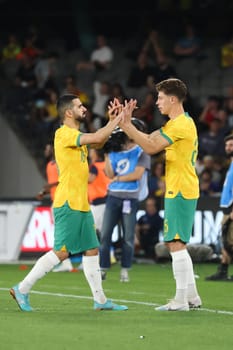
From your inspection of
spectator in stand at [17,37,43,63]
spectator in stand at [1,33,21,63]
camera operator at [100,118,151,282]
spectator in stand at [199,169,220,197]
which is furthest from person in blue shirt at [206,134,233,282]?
spectator in stand at [1,33,21,63]

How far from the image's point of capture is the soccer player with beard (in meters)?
12.3

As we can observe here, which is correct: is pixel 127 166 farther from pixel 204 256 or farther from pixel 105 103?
pixel 105 103

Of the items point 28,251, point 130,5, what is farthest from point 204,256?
point 130,5

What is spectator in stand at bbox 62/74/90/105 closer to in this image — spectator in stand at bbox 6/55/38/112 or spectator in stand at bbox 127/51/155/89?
spectator in stand at bbox 6/55/38/112

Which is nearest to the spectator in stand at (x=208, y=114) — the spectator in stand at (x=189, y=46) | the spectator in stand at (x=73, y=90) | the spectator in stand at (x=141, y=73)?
the spectator in stand at (x=141, y=73)

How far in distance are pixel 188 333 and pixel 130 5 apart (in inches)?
877

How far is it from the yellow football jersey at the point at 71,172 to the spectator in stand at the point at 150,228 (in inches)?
359

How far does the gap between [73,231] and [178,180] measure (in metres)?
1.14

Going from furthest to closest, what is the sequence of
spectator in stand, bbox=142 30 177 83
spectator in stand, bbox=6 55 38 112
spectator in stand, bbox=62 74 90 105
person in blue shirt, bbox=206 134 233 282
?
1. spectator in stand, bbox=6 55 38 112
2. spectator in stand, bbox=62 74 90 105
3. spectator in stand, bbox=142 30 177 83
4. person in blue shirt, bbox=206 134 233 282

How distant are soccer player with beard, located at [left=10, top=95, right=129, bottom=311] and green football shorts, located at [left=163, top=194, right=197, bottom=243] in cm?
72

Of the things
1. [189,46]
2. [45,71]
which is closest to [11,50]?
[45,71]

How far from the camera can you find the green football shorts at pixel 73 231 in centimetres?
1226

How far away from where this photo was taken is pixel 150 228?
21.6m

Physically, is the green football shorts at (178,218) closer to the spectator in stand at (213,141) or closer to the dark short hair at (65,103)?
the dark short hair at (65,103)
